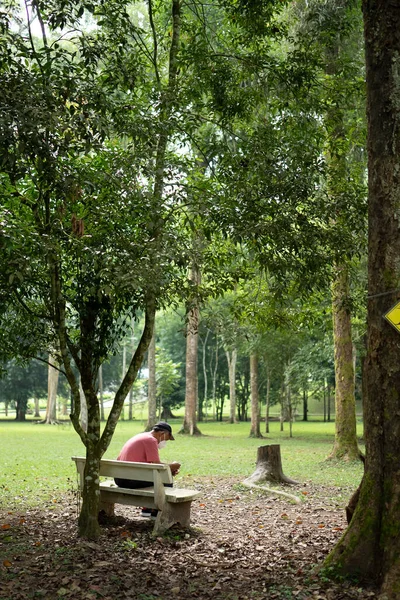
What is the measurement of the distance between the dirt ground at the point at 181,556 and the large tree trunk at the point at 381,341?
287 millimetres

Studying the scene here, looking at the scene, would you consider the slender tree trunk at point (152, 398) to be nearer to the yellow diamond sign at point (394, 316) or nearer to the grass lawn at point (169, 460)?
the grass lawn at point (169, 460)

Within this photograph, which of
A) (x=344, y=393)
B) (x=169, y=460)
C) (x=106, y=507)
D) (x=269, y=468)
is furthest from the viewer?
(x=169, y=460)

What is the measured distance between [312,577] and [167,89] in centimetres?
551

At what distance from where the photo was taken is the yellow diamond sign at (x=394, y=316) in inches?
213

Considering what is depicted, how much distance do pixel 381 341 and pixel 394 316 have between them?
0.78 feet

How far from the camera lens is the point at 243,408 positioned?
6025 centimetres

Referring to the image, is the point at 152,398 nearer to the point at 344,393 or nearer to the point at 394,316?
the point at 344,393

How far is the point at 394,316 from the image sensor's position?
544 cm

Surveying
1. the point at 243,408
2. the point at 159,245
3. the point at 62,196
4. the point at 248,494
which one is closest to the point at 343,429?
the point at 248,494

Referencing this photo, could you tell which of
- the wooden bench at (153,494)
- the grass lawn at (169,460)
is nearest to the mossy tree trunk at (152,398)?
the grass lawn at (169,460)

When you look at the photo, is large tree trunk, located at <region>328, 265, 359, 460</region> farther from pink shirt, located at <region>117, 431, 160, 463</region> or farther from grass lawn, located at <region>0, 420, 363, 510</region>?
pink shirt, located at <region>117, 431, 160, 463</region>

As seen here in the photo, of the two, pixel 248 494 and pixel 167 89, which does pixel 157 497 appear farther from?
pixel 167 89

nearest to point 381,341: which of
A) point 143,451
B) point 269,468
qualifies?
point 143,451

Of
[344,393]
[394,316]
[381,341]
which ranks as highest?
[394,316]
